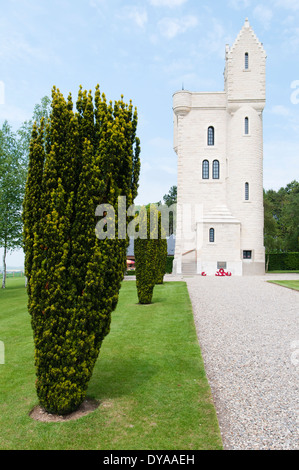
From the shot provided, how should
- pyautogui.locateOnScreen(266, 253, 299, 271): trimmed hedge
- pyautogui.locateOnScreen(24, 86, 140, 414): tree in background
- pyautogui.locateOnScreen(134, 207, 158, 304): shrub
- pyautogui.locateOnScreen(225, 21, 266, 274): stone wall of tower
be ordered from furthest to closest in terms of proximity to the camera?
pyautogui.locateOnScreen(266, 253, 299, 271): trimmed hedge → pyautogui.locateOnScreen(225, 21, 266, 274): stone wall of tower → pyautogui.locateOnScreen(134, 207, 158, 304): shrub → pyautogui.locateOnScreen(24, 86, 140, 414): tree in background

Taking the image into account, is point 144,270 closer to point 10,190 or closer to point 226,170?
point 10,190

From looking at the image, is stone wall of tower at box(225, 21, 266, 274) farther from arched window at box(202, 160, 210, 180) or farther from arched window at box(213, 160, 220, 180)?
Result: arched window at box(202, 160, 210, 180)

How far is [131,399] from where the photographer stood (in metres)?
5.43

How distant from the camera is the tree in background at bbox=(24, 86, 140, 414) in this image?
4797 millimetres

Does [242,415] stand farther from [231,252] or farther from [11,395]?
[231,252]

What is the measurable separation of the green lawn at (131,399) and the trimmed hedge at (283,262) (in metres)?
36.8

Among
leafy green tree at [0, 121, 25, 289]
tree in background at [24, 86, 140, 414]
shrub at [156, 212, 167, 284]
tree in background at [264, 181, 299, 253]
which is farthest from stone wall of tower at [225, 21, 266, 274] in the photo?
tree in background at [24, 86, 140, 414]

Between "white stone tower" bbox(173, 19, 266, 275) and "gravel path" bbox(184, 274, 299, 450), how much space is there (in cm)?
2119

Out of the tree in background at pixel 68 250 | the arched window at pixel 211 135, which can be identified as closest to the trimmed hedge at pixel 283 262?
the arched window at pixel 211 135

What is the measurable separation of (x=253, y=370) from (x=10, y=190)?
74.0ft

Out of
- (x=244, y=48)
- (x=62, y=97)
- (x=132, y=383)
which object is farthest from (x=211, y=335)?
(x=244, y=48)

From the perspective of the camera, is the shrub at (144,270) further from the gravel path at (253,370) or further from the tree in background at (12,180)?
the tree in background at (12,180)

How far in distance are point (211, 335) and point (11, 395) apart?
520cm

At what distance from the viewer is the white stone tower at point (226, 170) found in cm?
3459
